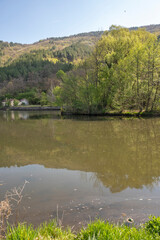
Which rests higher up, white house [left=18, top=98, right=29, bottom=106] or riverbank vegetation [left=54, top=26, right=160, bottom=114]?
riverbank vegetation [left=54, top=26, right=160, bottom=114]

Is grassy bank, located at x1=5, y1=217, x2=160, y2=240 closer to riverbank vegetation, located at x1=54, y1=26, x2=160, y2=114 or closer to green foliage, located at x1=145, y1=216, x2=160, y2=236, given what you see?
green foliage, located at x1=145, y1=216, x2=160, y2=236

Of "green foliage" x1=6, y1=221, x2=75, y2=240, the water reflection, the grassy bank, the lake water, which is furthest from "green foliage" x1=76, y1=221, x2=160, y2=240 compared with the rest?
the water reflection

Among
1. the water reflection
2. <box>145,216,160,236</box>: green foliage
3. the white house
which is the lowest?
the white house

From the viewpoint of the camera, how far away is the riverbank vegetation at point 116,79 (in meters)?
25.9

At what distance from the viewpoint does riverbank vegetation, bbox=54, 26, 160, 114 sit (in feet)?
84.8

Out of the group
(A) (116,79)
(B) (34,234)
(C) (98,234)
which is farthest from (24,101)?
(C) (98,234)

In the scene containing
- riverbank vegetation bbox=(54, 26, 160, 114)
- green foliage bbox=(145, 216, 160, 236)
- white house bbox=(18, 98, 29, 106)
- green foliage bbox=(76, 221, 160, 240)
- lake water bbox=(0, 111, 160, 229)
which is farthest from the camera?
white house bbox=(18, 98, 29, 106)

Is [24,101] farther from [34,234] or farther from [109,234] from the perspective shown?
[109,234]

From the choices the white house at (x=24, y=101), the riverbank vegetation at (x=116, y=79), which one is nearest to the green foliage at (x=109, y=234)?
the riverbank vegetation at (x=116, y=79)

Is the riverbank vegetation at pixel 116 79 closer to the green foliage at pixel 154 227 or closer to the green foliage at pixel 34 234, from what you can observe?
the green foliage at pixel 154 227

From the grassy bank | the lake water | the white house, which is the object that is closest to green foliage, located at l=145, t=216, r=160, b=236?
the grassy bank

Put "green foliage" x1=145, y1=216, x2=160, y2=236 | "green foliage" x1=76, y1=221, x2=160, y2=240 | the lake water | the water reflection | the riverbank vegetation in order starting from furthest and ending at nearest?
the riverbank vegetation, the water reflection, the lake water, "green foliage" x1=145, y1=216, x2=160, y2=236, "green foliage" x1=76, y1=221, x2=160, y2=240

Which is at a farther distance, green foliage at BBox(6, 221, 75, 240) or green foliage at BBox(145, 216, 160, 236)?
green foliage at BBox(145, 216, 160, 236)

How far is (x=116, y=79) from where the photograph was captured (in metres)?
28.1
